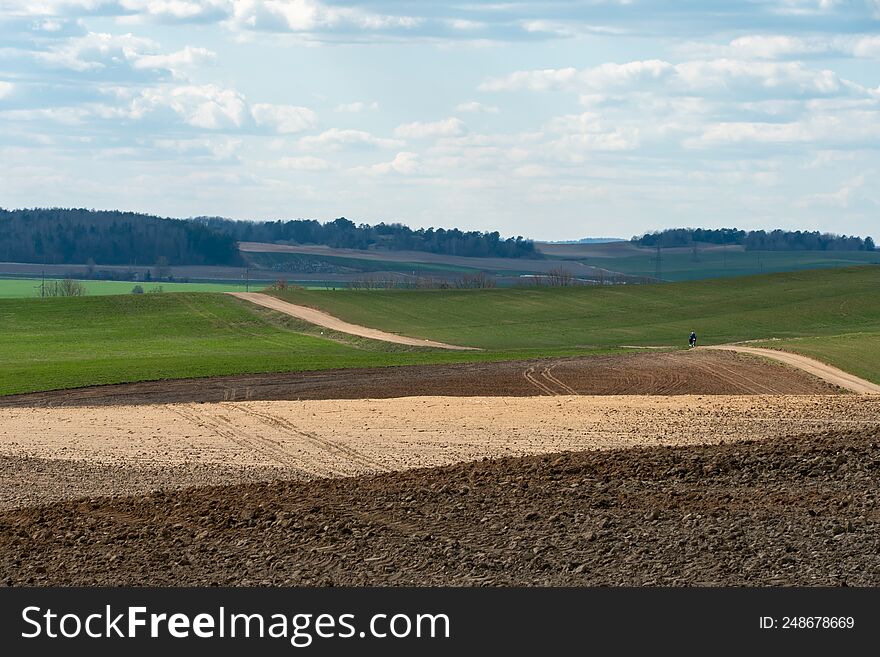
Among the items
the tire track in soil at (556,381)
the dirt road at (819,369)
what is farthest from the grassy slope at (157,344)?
the dirt road at (819,369)

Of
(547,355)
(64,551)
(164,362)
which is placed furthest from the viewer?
(547,355)

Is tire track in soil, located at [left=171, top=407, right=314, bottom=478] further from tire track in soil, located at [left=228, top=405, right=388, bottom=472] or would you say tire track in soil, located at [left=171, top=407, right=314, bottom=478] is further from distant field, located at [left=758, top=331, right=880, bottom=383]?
distant field, located at [left=758, top=331, right=880, bottom=383]

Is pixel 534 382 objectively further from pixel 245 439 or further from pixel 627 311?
pixel 627 311

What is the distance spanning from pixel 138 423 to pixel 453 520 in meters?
16.2

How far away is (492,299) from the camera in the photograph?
9369 centimetres

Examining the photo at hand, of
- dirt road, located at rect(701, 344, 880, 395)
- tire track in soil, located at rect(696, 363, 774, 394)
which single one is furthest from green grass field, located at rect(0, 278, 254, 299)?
tire track in soil, located at rect(696, 363, 774, 394)

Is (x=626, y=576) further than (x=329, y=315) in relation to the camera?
No

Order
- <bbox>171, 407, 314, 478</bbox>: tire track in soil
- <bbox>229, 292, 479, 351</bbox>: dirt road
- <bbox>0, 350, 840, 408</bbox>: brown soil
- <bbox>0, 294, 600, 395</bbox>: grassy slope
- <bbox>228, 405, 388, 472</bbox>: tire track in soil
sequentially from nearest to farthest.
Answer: <bbox>228, 405, 388, 472</bbox>: tire track in soil, <bbox>171, 407, 314, 478</bbox>: tire track in soil, <bbox>0, 350, 840, 408</bbox>: brown soil, <bbox>0, 294, 600, 395</bbox>: grassy slope, <bbox>229, 292, 479, 351</bbox>: dirt road

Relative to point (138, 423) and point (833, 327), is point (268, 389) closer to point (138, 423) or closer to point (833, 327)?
point (138, 423)

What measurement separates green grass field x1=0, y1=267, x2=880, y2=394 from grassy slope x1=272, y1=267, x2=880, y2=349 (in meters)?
0.13

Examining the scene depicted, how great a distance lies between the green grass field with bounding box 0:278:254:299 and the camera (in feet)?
530

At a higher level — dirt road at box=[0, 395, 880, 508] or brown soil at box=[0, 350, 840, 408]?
dirt road at box=[0, 395, 880, 508]

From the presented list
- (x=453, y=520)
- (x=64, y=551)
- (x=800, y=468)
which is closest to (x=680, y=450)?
(x=800, y=468)

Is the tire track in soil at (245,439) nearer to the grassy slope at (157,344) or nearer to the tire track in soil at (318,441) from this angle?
the tire track in soil at (318,441)
